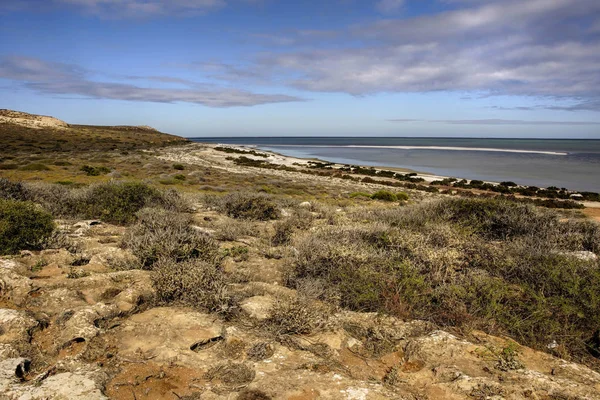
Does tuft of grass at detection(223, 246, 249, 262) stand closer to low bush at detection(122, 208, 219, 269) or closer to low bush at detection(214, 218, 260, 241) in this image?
low bush at detection(122, 208, 219, 269)

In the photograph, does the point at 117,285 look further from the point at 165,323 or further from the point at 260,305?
the point at 260,305

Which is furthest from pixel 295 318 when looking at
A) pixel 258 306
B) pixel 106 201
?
pixel 106 201

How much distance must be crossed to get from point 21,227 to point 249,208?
562 cm

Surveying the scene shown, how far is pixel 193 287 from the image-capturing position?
15.3ft

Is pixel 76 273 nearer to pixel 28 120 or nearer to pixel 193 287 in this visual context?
pixel 193 287

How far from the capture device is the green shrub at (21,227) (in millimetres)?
5875

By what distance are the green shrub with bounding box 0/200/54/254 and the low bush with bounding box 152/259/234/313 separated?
2.93 meters

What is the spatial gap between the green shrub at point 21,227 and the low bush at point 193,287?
2.93m

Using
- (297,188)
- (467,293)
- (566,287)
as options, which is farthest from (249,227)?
(297,188)

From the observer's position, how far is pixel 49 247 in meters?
6.29

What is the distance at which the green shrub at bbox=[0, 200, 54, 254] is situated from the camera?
5875mm

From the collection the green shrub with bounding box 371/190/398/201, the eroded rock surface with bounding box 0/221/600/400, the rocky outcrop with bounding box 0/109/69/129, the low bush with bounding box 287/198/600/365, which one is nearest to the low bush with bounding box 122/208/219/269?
the eroded rock surface with bounding box 0/221/600/400

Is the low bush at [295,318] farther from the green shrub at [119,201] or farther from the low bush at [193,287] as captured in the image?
the green shrub at [119,201]

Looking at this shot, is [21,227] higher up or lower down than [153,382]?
higher up
